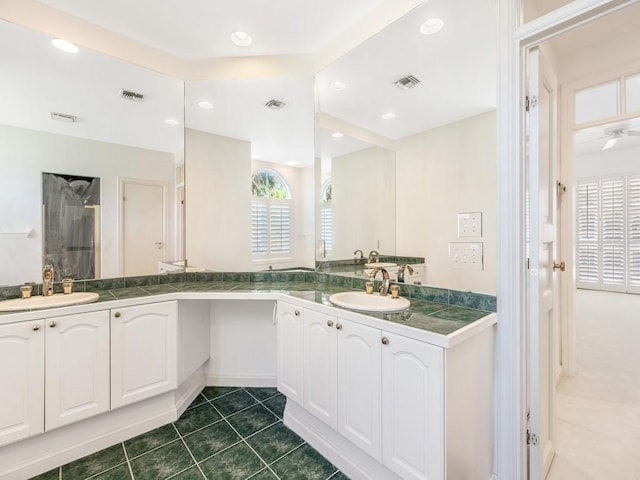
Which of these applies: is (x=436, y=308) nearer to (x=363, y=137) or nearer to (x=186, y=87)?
(x=363, y=137)

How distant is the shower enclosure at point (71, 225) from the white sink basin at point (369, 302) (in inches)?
70.9

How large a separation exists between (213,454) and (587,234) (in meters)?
7.63

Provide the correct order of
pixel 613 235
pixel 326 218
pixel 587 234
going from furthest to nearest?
pixel 587 234
pixel 613 235
pixel 326 218

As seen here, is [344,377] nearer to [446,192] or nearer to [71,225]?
[446,192]

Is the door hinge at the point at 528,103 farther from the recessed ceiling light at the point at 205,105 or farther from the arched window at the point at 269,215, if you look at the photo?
the recessed ceiling light at the point at 205,105

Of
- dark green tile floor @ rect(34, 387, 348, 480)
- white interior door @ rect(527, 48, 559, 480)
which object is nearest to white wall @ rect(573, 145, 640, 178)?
white interior door @ rect(527, 48, 559, 480)

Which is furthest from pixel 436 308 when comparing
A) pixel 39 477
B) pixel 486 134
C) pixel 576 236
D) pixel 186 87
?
pixel 576 236

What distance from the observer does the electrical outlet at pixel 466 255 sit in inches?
58.3

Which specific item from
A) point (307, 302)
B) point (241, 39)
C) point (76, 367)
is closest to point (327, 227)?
point (307, 302)

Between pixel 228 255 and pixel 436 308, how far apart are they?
171 cm

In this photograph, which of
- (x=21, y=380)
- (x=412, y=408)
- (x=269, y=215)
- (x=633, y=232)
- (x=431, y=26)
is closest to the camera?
(x=412, y=408)

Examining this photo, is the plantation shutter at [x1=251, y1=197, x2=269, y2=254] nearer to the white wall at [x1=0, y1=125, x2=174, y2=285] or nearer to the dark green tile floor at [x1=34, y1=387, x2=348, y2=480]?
the white wall at [x1=0, y1=125, x2=174, y2=285]

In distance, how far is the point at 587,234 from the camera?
19.4 ft

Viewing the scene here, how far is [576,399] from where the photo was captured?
2145 mm
